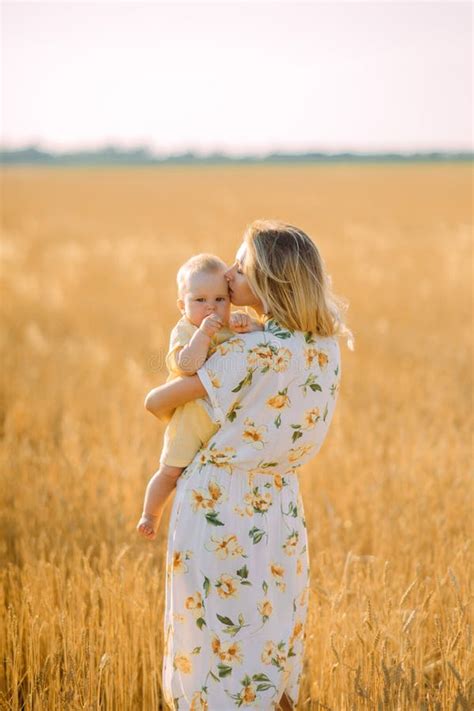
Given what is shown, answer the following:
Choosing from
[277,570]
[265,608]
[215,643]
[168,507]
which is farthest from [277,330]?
[168,507]

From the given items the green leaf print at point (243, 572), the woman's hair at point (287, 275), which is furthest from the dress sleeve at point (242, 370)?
the green leaf print at point (243, 572)

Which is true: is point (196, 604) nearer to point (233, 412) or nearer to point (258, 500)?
point (258, 500)

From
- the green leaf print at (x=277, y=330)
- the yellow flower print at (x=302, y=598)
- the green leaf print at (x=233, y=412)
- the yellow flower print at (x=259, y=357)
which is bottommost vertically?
the yellow flower print at (x=302, y=598)

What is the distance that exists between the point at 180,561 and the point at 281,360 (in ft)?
2.20

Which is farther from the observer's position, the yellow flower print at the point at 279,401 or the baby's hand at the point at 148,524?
the baby's hand at the point at 148,524

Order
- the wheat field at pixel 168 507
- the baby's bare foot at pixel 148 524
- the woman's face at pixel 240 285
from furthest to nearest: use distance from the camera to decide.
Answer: the wheat field at pixel 168 507
the baby's bare foot at pixel 148 524
the woman's face at pixel 240 285

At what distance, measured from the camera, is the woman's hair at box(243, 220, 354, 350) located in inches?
97.3

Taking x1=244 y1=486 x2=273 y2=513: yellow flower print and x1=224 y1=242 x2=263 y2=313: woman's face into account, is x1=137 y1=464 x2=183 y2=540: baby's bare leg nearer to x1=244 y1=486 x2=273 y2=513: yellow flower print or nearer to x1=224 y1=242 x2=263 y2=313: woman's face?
x1=244 y1=486 x2=273 y2=513: yellow flower print

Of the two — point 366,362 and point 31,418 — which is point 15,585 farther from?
point 366,362

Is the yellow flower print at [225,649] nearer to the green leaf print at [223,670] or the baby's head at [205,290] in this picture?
the green leaf print at [223,670]

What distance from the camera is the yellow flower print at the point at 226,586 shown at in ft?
8.33

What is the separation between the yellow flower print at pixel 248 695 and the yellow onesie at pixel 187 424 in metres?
0.69

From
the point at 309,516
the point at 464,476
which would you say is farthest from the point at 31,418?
the point at 464,476

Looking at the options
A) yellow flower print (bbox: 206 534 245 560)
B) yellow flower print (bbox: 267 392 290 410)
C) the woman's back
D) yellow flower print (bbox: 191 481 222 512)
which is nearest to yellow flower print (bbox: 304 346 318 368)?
the woman's back
